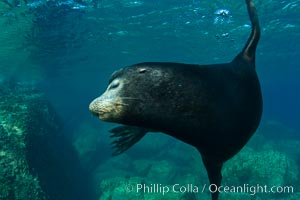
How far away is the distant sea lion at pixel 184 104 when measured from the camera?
221 cm

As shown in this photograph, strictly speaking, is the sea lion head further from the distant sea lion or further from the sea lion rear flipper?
the sea lion rear flipper

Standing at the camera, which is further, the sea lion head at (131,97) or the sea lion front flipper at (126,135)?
the sea lion front flipper at (126,135)

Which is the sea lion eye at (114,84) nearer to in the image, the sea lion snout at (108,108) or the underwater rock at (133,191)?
the sea lion snout at (108,108)

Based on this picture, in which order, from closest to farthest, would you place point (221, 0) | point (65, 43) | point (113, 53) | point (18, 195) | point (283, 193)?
point (18, 195) < point (283, 193) < point (221, 0) < point (65, 43) < point (113, 53)

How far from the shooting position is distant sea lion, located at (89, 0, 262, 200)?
7.24 ft

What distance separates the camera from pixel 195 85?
2.48m

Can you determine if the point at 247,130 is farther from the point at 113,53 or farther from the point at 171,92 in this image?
the point at 113,53

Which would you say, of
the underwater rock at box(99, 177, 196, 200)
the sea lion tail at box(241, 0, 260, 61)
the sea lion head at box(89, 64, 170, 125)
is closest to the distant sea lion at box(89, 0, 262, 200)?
the sea lion head at box(89, 64, 170, 125)

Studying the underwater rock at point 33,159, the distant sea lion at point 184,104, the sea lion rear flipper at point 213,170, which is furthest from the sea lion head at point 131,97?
the underwater rock at point 33,159

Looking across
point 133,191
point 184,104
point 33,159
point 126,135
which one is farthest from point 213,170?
point 133,191

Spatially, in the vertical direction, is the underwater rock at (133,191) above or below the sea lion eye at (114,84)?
below

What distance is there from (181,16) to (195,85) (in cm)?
1891

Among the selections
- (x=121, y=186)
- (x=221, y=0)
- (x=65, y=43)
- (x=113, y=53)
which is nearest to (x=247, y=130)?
(x=121, y=186)

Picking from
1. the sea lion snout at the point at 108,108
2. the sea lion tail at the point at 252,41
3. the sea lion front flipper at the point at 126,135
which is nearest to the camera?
the sea lion snout at the point at 108,108
